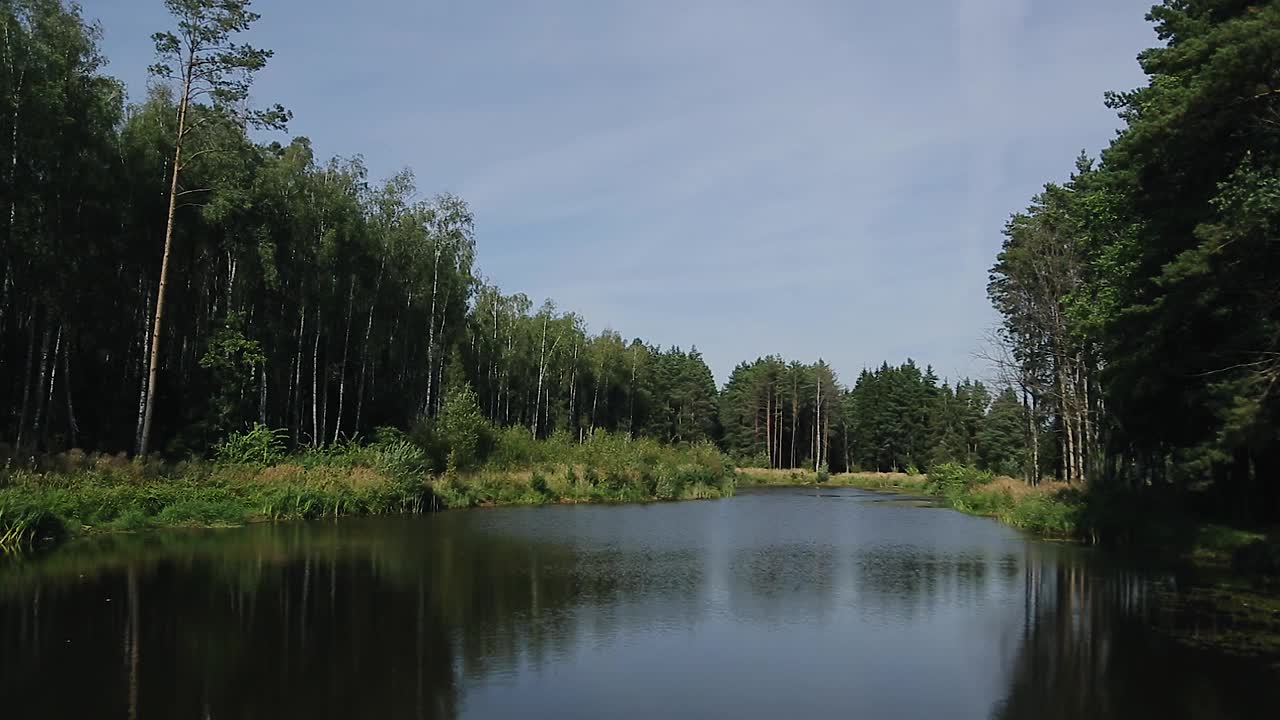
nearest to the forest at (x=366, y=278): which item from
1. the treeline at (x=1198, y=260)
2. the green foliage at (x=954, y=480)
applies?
the treeline at (x=1198, y=260)

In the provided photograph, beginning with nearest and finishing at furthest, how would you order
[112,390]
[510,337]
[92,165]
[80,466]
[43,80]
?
[80,466] → [43,80] → [92,165] → [112,390] → [510,337]

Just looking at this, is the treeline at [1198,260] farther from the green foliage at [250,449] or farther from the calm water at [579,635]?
the green foliage at [250,449]

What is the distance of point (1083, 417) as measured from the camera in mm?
35594

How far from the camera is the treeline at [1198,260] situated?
16484 millimetres

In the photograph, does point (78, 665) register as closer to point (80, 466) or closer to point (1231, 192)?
point (80, 466)

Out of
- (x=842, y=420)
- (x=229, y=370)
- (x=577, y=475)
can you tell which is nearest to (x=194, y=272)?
(x=229, y=370)

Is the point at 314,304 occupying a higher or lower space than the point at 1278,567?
higher

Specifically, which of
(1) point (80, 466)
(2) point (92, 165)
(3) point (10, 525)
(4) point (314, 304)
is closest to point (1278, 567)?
(3) point (10, 525)

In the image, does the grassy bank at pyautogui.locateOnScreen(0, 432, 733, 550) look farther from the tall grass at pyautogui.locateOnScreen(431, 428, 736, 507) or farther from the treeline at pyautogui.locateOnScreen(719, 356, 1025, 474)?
the treeline at pyautogui.locateOnScreen(719, 356, 1025, 474)

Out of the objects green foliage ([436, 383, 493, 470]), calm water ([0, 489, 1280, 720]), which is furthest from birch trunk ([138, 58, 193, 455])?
green foliage ([436, 383, 493, 470])

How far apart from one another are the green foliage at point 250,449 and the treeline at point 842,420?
219 feet

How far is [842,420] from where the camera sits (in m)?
106

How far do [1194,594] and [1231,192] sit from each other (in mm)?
7656

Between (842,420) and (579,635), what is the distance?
97006mm
